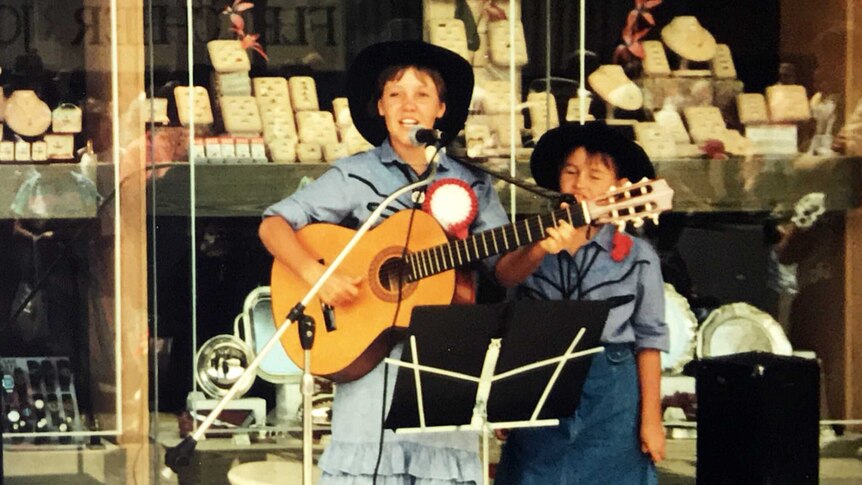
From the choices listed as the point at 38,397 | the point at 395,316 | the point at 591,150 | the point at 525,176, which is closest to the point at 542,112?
the point at 525,176

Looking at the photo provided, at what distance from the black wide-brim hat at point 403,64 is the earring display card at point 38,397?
5.10ft

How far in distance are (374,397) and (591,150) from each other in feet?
3.51

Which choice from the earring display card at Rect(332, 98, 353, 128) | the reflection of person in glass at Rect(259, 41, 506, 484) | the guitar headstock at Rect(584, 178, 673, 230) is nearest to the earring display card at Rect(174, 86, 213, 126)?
the earring display card at Rect(332, 98, 353, 128)

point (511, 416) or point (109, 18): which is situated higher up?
point (109, 18)

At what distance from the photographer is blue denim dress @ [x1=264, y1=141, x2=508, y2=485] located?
4785 millimetres

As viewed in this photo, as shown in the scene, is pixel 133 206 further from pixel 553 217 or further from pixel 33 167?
pixel 553 217

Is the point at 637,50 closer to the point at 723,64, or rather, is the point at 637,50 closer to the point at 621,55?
the point at 621,55

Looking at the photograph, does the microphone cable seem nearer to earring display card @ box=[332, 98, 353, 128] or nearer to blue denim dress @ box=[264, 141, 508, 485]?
blue denim dress @ box=[264, 141, 508, 485]

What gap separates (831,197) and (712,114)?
0.56m

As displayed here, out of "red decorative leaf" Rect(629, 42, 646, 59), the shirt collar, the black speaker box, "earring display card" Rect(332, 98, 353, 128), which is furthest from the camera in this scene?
"red decorative leaf" Rect(629, 42, 646, 59)

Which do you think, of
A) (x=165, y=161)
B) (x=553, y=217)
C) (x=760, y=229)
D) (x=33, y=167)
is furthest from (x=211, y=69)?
(x=760, y=229)

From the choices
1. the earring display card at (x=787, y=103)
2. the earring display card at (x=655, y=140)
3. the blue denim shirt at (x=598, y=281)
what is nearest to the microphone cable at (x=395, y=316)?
the blue denim shirt at (x=598, y=281)

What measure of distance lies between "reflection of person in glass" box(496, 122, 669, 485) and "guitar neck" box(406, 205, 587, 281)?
15cm

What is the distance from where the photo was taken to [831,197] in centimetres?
602
